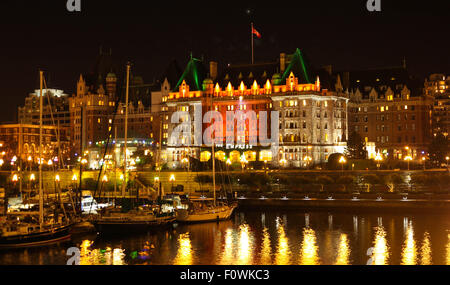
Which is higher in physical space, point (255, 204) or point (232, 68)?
point (232, 68)

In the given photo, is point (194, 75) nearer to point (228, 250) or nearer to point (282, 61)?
point (282, 61)

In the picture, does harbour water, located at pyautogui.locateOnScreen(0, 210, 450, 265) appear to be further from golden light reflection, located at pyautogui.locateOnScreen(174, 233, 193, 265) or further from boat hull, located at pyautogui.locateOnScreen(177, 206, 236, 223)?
boat hull, located at pyautogui.locateOnScreen(177, 206, 236, 223)

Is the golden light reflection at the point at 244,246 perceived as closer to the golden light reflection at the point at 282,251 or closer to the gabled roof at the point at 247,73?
the golden light reflection at the point at 282,251

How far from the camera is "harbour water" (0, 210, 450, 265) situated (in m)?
52.0

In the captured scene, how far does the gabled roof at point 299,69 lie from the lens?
4715 inches

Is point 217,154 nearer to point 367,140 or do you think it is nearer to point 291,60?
point 291,60

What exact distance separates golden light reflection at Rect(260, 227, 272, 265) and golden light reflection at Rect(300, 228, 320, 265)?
282cm

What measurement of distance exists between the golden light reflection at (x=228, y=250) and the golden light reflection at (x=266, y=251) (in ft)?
9.21

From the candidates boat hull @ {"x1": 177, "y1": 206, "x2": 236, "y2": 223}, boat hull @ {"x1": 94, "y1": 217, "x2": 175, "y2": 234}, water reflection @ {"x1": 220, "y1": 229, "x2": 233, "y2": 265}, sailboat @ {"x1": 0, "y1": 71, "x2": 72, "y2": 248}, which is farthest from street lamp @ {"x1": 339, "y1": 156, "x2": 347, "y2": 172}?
sailboat @ {"x1": 0, "y1": 71, "x2": 72, "y2": 248}

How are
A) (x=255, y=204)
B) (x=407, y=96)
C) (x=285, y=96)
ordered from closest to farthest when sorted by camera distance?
(x=255, y=204), (x=285, y=96), (x=407, y=96)

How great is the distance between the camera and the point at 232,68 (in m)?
Answer: 134

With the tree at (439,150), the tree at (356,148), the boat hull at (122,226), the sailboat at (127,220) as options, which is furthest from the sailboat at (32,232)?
the tree at (439,150)
